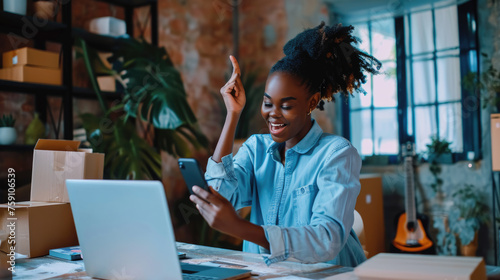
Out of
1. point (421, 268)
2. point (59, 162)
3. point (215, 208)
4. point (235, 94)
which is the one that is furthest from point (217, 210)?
point (59, 162)

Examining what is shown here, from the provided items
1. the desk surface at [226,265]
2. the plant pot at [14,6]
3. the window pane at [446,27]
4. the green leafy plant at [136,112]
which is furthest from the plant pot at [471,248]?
the plant pot at [14,6]

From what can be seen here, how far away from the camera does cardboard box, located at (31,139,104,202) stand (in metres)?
1.41

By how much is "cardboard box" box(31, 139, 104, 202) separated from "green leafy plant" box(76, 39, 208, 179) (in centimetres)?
106

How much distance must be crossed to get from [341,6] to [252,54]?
34.7 inches

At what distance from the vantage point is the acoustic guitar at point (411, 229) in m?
3.15

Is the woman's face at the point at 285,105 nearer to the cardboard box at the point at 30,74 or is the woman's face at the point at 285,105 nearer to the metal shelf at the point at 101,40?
the cardboard box at the point at 30,74

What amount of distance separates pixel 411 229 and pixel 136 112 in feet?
6.61

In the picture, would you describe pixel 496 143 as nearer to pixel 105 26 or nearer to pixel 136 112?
pixel 136 112

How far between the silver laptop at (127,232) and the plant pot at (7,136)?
1633 millimetres

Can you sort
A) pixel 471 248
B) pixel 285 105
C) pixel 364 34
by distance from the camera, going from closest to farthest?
pixel 285 105 < pixel 471 248 < pixel 364 34

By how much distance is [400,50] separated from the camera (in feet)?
11.9

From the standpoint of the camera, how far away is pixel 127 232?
884mm

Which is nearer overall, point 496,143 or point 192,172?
point 192,172

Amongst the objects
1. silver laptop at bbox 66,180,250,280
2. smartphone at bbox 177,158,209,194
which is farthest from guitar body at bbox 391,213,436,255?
smartphone at bbox 177,158,209,194
